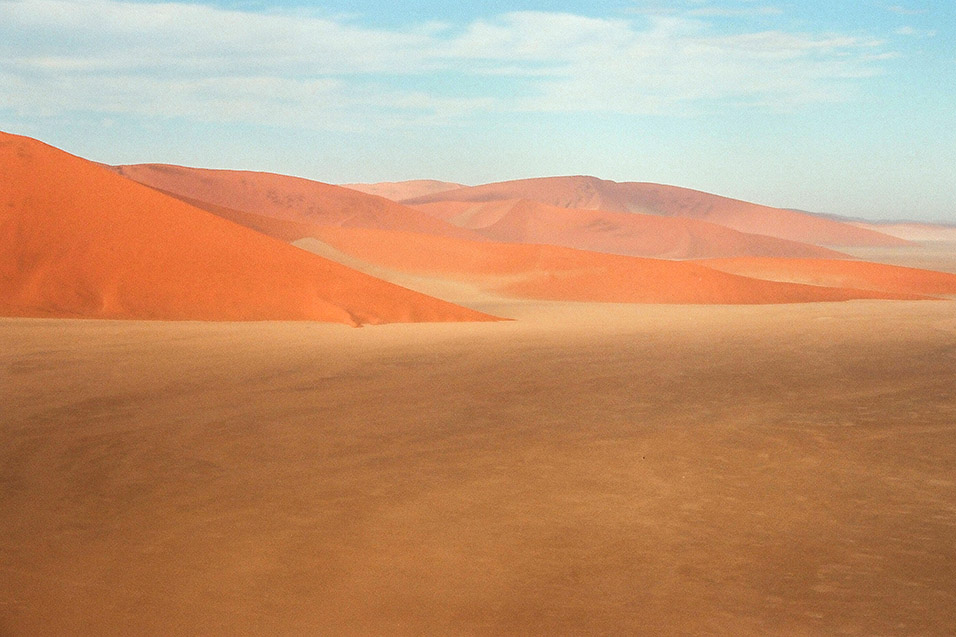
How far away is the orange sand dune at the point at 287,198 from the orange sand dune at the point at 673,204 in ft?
97.1

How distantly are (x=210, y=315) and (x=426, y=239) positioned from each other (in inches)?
866

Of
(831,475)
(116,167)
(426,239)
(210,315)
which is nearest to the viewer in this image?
(831,475)

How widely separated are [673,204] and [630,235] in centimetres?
3409

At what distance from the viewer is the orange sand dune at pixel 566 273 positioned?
84.4ft

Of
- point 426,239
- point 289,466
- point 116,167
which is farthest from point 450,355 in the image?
point 116,167

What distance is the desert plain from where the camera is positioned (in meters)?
3.80

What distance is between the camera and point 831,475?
18.7 ft

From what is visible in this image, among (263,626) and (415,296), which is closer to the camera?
(263,626)

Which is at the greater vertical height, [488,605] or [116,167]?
[116,167]

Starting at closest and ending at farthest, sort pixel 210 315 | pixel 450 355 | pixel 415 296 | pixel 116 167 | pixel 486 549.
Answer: pixel 486 549 < pixel 450 355 < pixel 210 315 < pixel 415 296 < pixel 116 167

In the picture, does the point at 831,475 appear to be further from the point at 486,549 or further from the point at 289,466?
the point at 289,466

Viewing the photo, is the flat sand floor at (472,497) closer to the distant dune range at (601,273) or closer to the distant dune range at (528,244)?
the distant dune range at (601,273)

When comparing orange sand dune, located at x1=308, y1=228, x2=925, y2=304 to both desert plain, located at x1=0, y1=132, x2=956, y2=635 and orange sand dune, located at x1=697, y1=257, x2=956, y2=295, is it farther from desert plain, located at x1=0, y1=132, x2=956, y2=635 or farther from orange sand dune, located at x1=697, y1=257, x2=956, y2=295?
desert plain, located at x1=0, y1=132, x2=956, y2=635

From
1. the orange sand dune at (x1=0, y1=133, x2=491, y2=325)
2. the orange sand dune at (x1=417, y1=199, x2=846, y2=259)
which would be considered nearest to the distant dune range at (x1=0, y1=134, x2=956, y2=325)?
the orange sand dune at (x1=0, y1=133, x2=491, y2=325)
